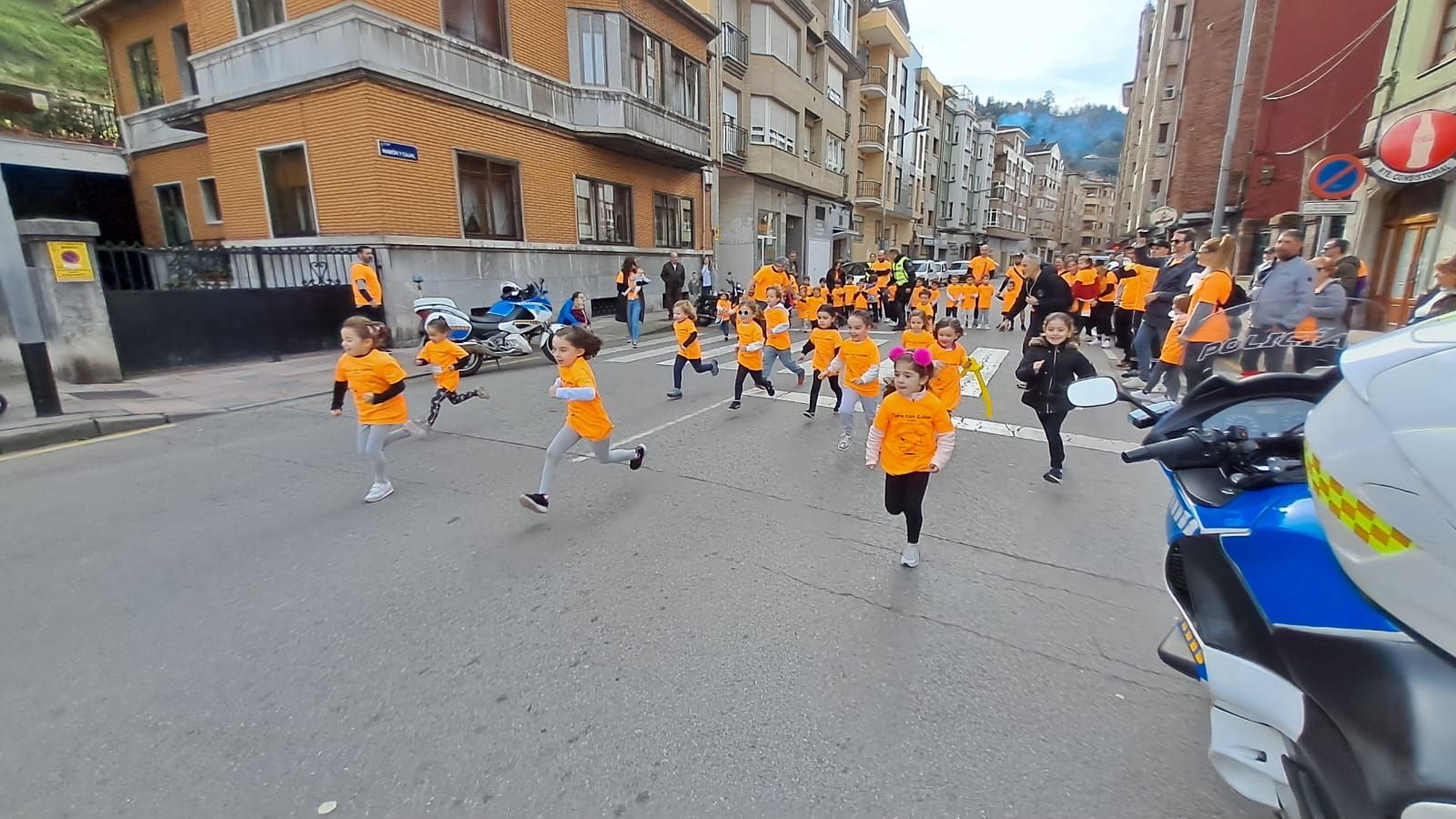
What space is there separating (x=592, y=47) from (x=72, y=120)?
1790 centimetres

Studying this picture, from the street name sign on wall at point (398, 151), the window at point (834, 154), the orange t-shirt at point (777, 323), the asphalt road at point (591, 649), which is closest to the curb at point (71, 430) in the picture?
the asphalt road at point (591, 649)

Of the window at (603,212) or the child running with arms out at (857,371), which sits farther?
the window at (603,212)

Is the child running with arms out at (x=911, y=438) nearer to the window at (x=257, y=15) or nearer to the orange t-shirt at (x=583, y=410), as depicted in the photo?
the orange t-shirt at (x=583, y=410)

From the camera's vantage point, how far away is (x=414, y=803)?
2094mm

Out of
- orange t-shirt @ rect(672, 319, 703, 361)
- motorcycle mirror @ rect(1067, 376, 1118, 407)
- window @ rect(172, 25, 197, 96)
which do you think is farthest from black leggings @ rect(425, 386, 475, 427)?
window @ rect(172, 25, 197, 96)

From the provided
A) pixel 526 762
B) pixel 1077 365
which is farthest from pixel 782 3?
pixel 526 762

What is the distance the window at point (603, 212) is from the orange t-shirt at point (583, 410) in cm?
1343

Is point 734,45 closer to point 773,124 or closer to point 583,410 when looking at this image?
point 773,124

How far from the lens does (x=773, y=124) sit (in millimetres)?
25578

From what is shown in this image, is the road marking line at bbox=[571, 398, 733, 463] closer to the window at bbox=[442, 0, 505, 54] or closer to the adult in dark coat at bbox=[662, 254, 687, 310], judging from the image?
the adult in dark coat at bbox=[662, 254, 687, 310]

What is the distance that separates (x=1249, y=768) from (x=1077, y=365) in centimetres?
387

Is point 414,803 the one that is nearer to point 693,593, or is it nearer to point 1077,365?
point 693,593

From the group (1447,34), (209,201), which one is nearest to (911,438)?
(1447,34)

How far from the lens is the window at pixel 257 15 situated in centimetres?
1255
